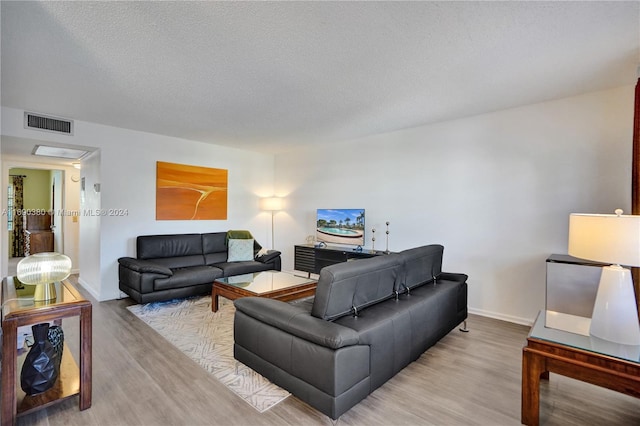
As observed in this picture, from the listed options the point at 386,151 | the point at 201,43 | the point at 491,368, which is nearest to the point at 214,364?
the point at 491,368

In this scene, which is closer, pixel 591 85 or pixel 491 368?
pixel 491 368

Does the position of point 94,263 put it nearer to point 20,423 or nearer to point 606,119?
point 20,423

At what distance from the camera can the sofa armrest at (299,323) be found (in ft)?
5.63

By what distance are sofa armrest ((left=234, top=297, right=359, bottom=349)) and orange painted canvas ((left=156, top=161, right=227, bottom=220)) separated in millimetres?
3349

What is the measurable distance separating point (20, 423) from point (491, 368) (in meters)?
3.25

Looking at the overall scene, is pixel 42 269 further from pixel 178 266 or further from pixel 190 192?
pixel 190 192

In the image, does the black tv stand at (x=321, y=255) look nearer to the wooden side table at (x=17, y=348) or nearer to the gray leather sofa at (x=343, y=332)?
the gray leather sofa at (x=343, y=332)

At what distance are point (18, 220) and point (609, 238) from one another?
1161 centimetres

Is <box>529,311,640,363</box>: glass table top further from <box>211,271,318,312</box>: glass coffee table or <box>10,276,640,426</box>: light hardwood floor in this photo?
<box>211,271,318,312</box>: glass coffee table

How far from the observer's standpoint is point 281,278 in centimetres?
407

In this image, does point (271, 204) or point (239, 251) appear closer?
point (239, 251)

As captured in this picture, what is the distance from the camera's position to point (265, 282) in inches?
151

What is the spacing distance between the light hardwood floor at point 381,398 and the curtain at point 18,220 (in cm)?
774

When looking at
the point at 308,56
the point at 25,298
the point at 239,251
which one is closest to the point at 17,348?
the point at 25,298
